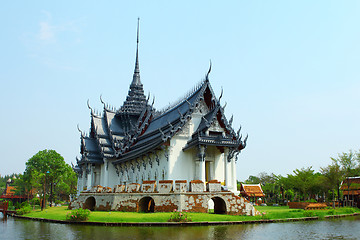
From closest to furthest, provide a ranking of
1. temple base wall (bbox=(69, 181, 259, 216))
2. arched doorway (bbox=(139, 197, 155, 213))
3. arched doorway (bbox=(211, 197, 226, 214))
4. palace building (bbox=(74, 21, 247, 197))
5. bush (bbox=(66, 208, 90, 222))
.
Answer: bush (bbox=(66, 208, 90, 222))
temple base wall (bbox=(69, 181, 259, 216))
arched doorway (bbox=(211, 197, 226, 214))
arched doorway (bbox=(139, 197, 155, 213))
palace building (bbox=(74, 21, 247, 197))

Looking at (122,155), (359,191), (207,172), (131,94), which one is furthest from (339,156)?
(131,94)

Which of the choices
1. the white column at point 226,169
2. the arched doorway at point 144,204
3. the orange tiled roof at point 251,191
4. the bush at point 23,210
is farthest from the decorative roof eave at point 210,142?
the orange tiled roof at point 251,191

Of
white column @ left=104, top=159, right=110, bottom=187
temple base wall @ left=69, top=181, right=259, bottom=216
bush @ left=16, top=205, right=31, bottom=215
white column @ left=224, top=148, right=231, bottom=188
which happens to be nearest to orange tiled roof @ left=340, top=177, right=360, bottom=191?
white column @ left=224, top=148, right=231, bottom=188

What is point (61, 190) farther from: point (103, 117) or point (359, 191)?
point (359, 191)

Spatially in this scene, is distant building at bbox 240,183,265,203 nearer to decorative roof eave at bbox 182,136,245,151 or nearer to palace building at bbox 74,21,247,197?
palace building at bbox 74,21,247,197

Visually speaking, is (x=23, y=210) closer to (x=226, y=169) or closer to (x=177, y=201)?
(x=177, y=201)

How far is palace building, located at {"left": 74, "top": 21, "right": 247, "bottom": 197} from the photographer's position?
87.1 feet

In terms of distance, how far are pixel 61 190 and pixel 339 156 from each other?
4943 centimetres

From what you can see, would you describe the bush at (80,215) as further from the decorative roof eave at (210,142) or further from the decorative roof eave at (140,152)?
the decorative roof eave at (210,142)

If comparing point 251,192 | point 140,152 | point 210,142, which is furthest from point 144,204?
point 251,192

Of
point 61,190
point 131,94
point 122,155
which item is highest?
point 131,94

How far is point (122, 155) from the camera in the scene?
35031mm

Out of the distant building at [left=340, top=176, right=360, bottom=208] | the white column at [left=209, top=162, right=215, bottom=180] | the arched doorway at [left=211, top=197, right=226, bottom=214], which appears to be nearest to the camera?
the arched doorway at [left=211, top=197, right=226, bottom=214]

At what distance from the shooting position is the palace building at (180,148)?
87.1ft
